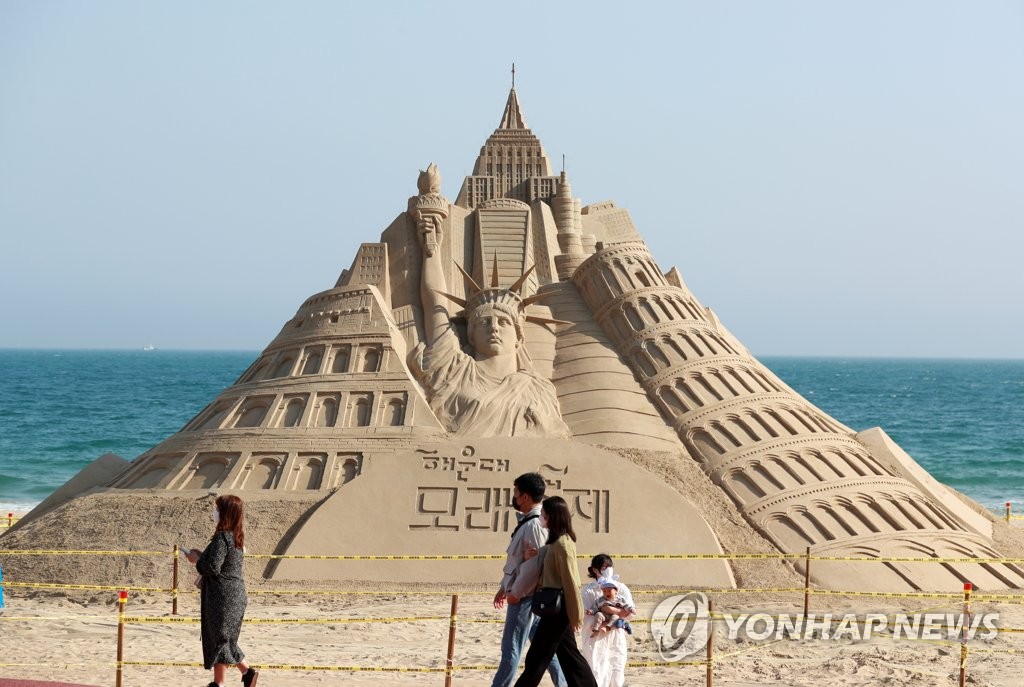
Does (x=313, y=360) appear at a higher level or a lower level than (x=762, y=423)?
higher

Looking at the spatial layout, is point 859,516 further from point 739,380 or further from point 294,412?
point 294,412

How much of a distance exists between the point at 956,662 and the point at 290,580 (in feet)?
23.2

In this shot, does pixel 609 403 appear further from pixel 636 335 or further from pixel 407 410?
pixel 407 410

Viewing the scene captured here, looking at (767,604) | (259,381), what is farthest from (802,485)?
(259,381)

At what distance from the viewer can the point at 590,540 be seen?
47.9ft

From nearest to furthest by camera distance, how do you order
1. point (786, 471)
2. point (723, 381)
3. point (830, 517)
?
point (830, 517) < point (786, 471) < point (723, 381)

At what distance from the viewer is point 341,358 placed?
54.2 feet

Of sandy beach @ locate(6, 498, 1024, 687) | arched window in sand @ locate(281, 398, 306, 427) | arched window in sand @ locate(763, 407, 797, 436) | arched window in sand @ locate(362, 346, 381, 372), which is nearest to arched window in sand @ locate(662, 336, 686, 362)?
arched window in sand @ locate(763, 407, 797, 436)

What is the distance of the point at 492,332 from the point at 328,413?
245 centimetres

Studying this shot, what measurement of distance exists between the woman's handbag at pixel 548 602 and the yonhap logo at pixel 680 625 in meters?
3.15

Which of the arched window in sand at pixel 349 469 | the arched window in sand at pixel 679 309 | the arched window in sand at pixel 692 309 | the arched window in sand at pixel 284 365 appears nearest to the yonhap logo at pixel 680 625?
the arched window in sand at pixel 349 469

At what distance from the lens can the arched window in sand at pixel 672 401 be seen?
16609 mm

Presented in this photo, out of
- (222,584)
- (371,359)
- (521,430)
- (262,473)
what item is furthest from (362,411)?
(222,584)

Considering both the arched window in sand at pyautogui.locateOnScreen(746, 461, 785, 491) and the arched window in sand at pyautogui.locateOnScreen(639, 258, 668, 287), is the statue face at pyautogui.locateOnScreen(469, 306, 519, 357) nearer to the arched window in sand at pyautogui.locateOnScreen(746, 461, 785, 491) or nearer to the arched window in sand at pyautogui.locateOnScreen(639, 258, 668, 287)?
the arched window in sand at pyautogui.locateOnScreen(639, 258, 668, 287)
